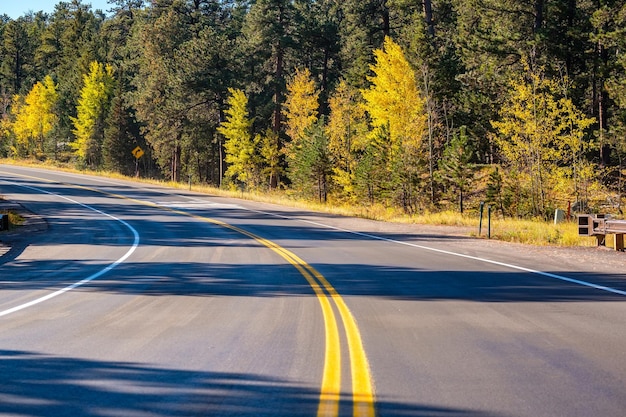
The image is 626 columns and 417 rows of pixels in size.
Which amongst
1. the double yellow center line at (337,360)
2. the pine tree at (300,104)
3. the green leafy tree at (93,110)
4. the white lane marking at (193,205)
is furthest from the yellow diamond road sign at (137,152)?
the double yellow center line at (337,360)

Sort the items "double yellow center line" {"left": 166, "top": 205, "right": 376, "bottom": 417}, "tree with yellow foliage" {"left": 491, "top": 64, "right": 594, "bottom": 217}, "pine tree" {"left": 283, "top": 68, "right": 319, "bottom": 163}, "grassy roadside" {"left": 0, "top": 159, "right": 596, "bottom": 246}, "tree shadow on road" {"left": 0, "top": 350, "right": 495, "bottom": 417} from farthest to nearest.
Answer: "pine tree" {"left": 283, "top": 68, "right": 319, "bottom": 163} → "tree with yellow foliage" {"left": 491, "top": 64, "right": 594, "bottom": 217} → "grassy roadside" {"left": 0, "top": 159, "right": 596, "bottom": 246} → "double yellow center line" {"left": 166, "top": 205, "right": 376, "bottom": 417} → "tree shadow on road" {"left": 0, "top": 350, "right": 495, "bottom": 417}

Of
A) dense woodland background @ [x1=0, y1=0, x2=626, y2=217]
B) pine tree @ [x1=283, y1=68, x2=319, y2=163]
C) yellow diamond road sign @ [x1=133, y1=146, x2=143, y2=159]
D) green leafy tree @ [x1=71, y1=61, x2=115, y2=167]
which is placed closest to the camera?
dense woodland background @ [x1=0, y1=0, x2=626, y2=217]

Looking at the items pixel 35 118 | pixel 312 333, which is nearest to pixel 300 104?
pixel 312 333

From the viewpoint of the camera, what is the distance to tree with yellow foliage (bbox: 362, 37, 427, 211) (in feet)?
117

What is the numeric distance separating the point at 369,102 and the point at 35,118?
186 ft

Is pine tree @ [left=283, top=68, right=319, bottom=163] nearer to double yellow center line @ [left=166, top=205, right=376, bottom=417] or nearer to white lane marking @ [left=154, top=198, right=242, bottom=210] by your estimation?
white lane marking @ [left=154, top=198, right=242, bottom=210]

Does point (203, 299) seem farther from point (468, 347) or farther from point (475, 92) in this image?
point (475, 92)

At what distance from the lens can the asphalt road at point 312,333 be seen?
494 centimetres

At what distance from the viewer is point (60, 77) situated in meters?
90.1

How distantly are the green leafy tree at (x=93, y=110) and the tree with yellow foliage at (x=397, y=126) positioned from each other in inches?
1868

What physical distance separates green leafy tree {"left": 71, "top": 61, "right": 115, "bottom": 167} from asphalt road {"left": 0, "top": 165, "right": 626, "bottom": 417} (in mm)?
62852

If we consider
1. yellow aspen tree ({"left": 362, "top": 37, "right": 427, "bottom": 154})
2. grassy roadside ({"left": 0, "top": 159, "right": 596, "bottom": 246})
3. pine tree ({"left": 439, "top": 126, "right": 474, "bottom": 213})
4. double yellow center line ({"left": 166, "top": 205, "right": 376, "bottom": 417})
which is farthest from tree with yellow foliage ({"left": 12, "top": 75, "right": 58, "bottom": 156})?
double yellow center line ({"left": 166, "top": 205, "right": 376, "bottom": 417})

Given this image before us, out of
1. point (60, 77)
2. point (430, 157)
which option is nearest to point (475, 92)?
point (430, 157)

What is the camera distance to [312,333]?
7.22 metres
